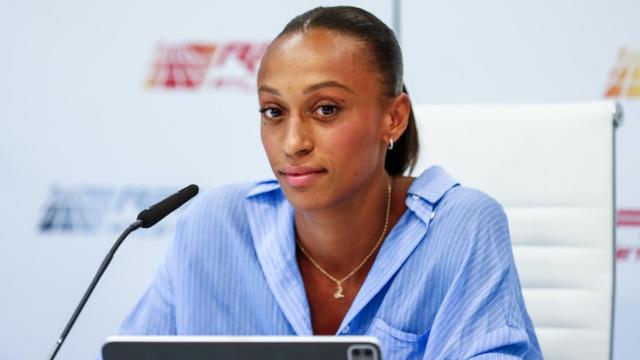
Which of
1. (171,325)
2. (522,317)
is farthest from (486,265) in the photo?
(171,325)

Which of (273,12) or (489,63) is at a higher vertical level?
(273,12)

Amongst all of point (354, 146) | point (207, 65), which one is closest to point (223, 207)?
point (354, 146)

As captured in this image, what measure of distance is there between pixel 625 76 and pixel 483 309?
5.20ft

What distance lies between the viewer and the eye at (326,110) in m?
1.47

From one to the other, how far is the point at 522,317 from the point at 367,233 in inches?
12.6

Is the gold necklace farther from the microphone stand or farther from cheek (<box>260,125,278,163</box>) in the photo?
the microphone stand

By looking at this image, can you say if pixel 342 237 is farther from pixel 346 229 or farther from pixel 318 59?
pixel 318 59

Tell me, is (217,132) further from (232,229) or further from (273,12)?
(232,229)

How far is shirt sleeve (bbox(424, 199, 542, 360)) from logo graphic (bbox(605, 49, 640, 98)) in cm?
142

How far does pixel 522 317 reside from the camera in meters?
1.50

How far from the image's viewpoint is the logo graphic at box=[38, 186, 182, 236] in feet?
10.2

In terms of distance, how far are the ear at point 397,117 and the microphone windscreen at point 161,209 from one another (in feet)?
1.31

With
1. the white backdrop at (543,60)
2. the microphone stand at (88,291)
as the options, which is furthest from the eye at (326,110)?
the white backdrop at (543,60)

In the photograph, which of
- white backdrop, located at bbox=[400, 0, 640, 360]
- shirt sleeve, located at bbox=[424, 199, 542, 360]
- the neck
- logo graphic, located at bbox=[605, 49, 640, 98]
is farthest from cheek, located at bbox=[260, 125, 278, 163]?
logo graphic, located at bbox=[605, 49, 640, 98]
